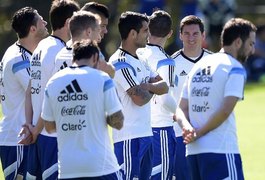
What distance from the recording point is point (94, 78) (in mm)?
9320

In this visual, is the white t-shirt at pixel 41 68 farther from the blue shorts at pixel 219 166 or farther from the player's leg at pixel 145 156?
the blue shorts at pixel 219 166

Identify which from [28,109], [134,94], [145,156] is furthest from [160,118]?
[28,109]

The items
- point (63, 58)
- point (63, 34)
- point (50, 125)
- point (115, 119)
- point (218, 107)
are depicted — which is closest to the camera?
point (115, 119)

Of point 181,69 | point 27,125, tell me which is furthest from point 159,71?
point 27,125

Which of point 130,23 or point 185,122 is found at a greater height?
point 130,23

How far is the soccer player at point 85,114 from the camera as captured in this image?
9.34m

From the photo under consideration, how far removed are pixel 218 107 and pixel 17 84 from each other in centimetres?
268

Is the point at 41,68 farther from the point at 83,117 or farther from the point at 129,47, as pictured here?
the point at 83,117

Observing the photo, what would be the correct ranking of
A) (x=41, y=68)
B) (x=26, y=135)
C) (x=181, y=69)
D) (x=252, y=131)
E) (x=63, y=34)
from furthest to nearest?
(x=252, y=131) < (x=181, y=69) < (x=63, y=34) < (x=41, y=68) < (x=26, y=135)

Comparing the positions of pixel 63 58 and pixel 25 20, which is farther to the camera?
pixel 25 20

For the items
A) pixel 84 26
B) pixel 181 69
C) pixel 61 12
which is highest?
pixel 61 12

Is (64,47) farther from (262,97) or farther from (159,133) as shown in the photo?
(262,97)

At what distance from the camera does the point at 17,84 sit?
37.7ft

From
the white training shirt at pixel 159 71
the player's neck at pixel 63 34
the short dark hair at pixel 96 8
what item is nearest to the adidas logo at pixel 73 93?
the player's neck at pixel 63 34
